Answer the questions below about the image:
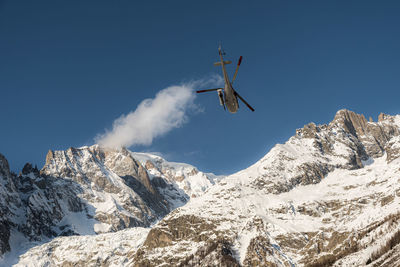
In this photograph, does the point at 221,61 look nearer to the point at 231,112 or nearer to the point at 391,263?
the point at 231,112

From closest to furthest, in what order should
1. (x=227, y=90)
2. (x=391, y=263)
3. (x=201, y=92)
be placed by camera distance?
Result: (x=201, y=92), (x=227, y=90), (x=391, y=263)

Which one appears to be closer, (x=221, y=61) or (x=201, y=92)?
(x=201, y=92)

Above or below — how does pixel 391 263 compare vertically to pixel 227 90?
below

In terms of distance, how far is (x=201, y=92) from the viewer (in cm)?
6788

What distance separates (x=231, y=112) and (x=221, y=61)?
9.25 meters

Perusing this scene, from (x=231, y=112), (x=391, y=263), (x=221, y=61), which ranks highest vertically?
(x=221, y=61)

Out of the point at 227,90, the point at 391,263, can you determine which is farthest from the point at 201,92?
the point at 391,263

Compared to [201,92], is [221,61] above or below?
above

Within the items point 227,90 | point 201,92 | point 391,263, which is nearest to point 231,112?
point 227,90

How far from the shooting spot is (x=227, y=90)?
7319 cm

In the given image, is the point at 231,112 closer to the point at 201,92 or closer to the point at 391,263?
the point at 201,92

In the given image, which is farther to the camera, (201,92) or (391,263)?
(391,263)

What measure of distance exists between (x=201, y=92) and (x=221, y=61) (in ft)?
30.6

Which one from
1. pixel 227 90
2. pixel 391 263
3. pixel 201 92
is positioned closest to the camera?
pixel 201 92
